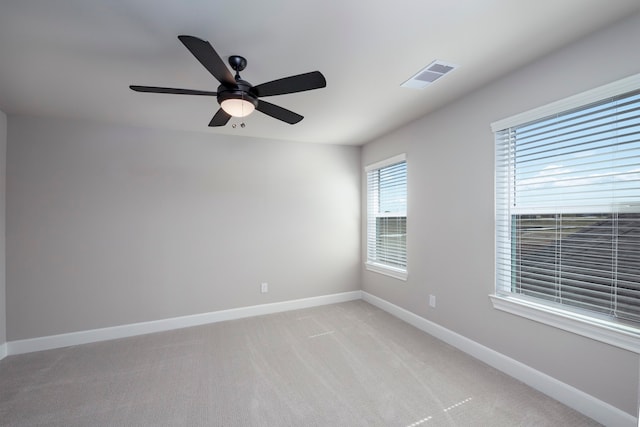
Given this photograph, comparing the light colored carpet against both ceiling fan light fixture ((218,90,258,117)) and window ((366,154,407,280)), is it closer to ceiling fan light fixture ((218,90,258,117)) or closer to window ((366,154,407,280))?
window ((366,154,407,280))

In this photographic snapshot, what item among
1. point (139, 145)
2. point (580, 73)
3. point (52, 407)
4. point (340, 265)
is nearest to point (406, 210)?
point (340, 265)

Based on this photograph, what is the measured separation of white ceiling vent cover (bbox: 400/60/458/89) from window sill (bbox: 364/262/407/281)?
2.20 m

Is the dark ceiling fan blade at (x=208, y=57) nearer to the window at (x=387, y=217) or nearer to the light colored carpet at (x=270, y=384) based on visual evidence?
the light colored carpet at (x=270, y=384)

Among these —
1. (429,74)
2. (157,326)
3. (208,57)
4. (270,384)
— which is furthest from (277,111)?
(157,326)

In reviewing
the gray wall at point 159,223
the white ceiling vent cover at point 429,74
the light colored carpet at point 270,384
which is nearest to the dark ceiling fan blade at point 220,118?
the gray wall at point 159,223

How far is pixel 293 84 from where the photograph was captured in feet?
5.71

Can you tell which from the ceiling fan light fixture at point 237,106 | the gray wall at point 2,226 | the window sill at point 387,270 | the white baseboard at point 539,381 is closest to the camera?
the white baseboard at point 539,381

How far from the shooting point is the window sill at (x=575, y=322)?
1.69 m

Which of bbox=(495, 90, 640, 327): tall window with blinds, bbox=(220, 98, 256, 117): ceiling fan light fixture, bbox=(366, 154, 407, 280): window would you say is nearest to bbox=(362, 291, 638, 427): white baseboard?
bbox=(495, 90, 640, 327): tall window with blinds

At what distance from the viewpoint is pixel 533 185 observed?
224cm

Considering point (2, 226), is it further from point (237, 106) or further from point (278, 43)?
point (278, 43)

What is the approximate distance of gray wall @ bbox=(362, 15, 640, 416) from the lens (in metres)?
1.78

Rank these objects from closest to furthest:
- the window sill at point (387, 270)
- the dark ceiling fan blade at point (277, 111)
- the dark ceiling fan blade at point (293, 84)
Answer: the dark ceiling fan blade at point (293, 84), the dark ceiling fan blade at point (277, 111), the window sill at point (387, 270)

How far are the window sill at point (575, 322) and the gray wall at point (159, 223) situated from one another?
2489 mm
